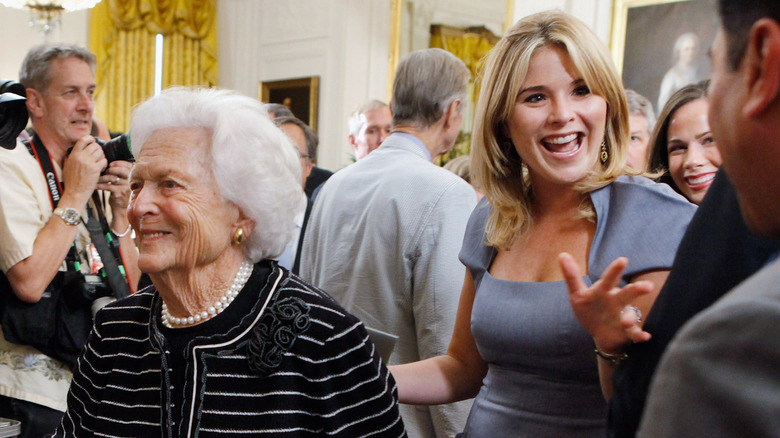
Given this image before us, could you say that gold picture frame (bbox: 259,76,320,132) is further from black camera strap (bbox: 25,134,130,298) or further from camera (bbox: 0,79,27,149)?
camera (bbox: 0,79,27,149)

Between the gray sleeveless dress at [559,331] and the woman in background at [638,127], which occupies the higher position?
the woman in background at [638,127]

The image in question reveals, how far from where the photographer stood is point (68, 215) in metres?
2.81

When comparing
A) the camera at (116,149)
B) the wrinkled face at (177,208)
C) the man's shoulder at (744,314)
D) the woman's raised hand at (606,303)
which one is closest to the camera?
the man's shoulder at (744,314)

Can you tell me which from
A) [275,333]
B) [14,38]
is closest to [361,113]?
[275,333]

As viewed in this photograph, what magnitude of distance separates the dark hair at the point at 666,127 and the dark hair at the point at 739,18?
2.10m

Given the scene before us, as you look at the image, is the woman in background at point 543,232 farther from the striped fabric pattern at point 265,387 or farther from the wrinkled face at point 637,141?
the wrinkled face at point 637,141

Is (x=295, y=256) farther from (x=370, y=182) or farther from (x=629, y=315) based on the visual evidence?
(x=629, y=315)

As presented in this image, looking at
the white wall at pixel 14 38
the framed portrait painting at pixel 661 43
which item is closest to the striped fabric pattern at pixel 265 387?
the framed portrait painting at pixel 661 43

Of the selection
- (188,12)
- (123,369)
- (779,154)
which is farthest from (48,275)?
(188,12)

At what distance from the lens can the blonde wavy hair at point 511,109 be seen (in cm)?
190

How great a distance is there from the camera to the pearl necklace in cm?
191

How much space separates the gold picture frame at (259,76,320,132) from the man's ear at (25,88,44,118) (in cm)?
557

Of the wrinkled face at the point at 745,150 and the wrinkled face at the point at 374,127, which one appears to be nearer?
A: the wrinkled face at the point at 745,150

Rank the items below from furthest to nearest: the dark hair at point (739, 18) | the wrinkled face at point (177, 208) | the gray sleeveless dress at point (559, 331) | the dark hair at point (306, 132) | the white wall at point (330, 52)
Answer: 1. the white wall at point (330, 52)
2. the dark hair at point (306, 132)
3. the wrinkled face at point (177, 208)
4. the gray sleeveless dress at point (559, 331)
5. the dark hair at point (739, 18)
